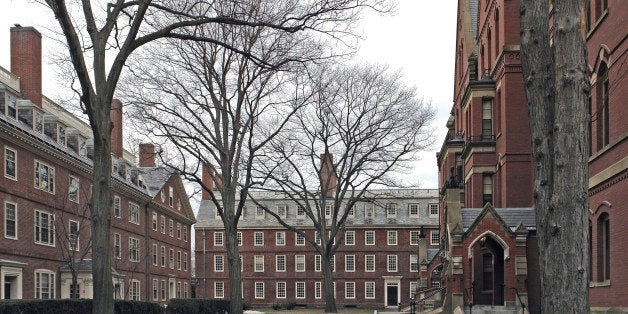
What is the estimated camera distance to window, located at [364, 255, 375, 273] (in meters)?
78.1

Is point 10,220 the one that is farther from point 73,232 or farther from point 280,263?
point 280,263

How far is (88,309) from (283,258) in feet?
177

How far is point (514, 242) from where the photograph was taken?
26.3m

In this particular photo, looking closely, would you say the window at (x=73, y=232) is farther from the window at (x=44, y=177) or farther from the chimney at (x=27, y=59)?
the chimney at (x=27, y=59)

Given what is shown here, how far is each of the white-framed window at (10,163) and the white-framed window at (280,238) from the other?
4892 centimetres

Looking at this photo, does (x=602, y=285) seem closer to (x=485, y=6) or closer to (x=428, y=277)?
(x=485, y=6)

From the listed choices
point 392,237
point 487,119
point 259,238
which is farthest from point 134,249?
point 392,237

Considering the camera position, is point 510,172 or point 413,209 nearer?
point 510,172

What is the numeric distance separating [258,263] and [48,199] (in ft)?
148

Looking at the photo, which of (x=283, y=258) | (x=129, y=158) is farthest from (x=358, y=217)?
(x=129, y=158)

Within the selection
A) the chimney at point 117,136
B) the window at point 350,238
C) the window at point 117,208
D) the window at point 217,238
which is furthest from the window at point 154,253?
the window at point 350,238

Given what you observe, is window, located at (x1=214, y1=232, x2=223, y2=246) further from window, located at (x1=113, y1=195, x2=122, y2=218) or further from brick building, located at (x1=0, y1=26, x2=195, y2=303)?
window, located at (x1=113, y1=195, x2=122, y2=218)

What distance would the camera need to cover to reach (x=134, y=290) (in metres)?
50.2

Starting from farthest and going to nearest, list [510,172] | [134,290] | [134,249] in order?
[134,249], [134,290], [510,172]
